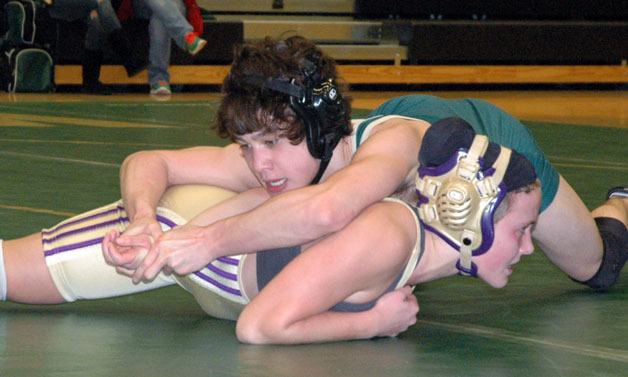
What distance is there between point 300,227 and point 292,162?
0.20 metres

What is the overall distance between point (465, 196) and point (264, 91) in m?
0.46

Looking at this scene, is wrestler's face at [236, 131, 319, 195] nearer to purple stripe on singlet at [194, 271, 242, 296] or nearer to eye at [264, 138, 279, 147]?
eye at [264, 138, 279, 147]

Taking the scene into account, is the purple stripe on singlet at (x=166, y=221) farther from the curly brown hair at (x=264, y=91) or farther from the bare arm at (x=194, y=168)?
the curly brown hair at (x=264, y=91)

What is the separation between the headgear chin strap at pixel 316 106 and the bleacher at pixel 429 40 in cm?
911

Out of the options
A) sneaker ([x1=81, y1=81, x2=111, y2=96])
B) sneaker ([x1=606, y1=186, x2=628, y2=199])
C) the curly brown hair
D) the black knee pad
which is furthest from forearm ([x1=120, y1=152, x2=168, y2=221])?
sneaker ([x1=81, y1=81, x2=111, y2=96])

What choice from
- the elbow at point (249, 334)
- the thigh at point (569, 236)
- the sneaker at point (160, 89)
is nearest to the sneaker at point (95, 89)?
the sneaker at point (160, 89)

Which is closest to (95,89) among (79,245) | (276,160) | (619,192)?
(619,192)

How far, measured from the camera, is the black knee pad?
3377mm

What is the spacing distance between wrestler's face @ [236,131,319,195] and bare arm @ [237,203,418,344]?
0.66ft

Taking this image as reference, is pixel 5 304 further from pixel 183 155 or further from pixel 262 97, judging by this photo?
pixel 262 97

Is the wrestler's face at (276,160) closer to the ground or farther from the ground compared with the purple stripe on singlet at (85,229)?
farther from the ground

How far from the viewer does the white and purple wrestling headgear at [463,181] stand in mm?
2520

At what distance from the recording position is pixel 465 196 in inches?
99.0

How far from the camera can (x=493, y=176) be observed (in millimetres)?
2561
